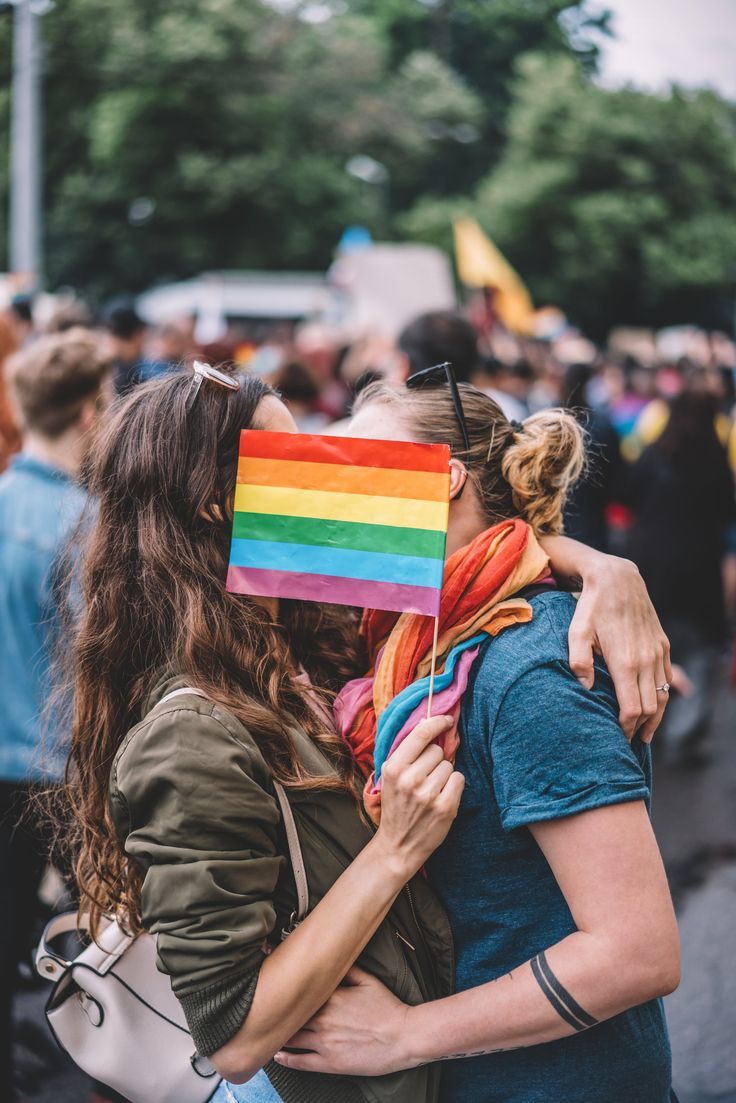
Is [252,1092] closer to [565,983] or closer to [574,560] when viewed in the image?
[565,983]

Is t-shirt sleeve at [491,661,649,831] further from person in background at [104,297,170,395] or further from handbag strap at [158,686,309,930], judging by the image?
person in background at [104,297,170,395]

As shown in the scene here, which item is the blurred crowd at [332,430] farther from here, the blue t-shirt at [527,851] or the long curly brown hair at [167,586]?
the blue t-shirt at [527,851]

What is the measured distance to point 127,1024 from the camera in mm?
1701

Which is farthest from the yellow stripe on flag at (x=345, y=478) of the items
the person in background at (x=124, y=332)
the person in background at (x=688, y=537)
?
the person in background at (x=688, y=537)

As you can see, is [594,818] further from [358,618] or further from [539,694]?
[358,618]

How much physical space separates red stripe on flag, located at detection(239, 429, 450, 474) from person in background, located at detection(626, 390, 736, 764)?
460cm

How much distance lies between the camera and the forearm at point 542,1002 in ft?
4.32

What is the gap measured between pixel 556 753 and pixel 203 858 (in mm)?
469

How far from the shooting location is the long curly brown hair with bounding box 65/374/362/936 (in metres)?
1.54

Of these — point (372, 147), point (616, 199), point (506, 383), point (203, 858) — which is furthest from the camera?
point (372, 147)

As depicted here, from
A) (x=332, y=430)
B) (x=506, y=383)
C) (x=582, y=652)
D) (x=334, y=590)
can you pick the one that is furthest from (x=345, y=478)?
(x=506, y=383)

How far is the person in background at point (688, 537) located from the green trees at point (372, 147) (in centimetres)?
185

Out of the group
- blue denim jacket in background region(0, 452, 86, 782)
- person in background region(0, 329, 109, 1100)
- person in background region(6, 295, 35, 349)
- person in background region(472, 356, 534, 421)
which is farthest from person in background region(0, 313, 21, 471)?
person in background region(6, 295, 35, 349)

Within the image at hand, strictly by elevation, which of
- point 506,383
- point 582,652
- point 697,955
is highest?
point 582,652
